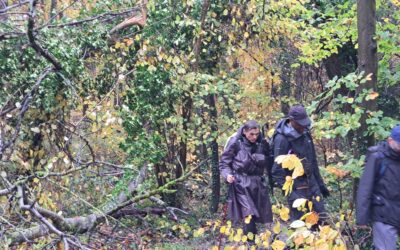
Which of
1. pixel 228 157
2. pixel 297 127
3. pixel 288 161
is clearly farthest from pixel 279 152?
pixel 288 161

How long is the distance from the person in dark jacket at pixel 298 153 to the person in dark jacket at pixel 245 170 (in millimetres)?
364

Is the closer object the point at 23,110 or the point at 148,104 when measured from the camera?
the point at 23,110

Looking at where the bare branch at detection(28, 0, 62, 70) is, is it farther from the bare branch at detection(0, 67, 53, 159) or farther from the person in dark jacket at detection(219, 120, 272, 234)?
the person in dark jacket at detection(219, 120, 272, 234)

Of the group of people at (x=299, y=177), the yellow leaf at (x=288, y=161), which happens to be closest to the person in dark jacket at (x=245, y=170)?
the group of people at (x=299, y=177)

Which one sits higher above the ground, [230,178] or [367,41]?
[367,41]

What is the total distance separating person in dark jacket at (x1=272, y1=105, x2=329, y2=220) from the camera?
6.17 metres

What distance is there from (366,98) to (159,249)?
3930 millimetres

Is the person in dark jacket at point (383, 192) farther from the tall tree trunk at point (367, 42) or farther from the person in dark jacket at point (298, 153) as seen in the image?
the tall tree trunk at point (367, 42)

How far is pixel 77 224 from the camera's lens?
257 inches

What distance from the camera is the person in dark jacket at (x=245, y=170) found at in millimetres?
6605

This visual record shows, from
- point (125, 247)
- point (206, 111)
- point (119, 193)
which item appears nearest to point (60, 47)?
point (119, 193)

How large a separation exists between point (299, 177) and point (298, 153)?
0.31 m

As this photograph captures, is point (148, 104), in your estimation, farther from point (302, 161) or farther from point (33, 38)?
point (302, 161)

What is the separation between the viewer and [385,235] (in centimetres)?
496
